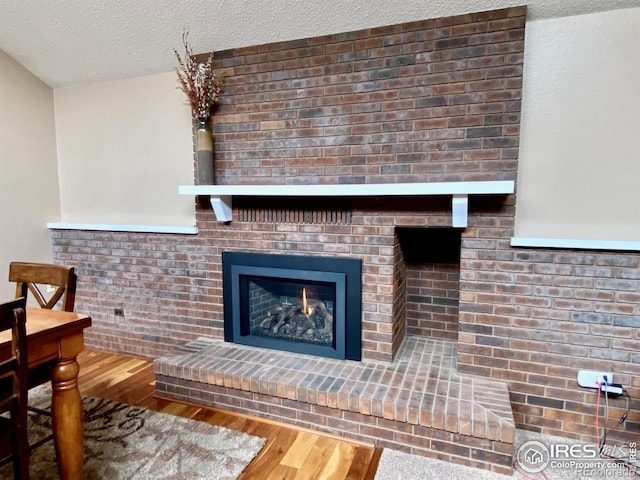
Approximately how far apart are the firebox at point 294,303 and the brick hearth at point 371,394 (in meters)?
0.10

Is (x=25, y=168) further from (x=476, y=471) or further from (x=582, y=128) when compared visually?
(x=582, y=128)

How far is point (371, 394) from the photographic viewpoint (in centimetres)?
201

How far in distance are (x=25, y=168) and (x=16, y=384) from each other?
253 centimetres

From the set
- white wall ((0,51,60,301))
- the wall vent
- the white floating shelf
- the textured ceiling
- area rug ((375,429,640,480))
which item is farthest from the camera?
white wall ((0,51,60,301))

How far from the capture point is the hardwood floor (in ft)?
5.90

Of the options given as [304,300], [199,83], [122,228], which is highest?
[199,83]

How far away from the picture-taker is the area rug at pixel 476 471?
1.76 meters

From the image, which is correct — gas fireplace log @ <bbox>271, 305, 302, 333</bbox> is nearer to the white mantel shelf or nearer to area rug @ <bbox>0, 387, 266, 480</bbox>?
area rug @ <bbox>0, 387, 266, 480</bbox>

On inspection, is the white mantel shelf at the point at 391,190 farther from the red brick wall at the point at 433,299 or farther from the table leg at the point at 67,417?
the table leg at the point at 67,417

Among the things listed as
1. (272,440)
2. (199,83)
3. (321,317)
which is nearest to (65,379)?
(272,440)

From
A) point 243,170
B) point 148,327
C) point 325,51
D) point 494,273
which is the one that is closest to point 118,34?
point 243,170

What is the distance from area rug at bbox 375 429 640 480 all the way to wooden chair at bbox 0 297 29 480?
1.40m

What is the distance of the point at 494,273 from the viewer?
208 cm

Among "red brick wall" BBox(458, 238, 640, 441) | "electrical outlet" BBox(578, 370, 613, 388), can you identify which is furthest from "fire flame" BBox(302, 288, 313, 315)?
"electrical outlet" BBox(578, 370, 613, 388)
